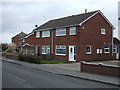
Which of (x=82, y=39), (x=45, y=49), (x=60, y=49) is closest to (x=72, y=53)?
(x=82, y=39)

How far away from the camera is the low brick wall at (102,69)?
13.3m

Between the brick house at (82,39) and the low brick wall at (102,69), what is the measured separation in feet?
32.2

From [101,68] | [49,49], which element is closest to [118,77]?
[101,68]

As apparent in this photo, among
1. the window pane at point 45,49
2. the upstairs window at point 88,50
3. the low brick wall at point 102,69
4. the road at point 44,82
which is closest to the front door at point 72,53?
the upstairs window at point 88,50

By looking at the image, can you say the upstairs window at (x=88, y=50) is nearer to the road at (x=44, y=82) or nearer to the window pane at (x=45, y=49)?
the window pane at (x=45, y=49)

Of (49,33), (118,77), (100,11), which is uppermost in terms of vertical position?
(100,11)

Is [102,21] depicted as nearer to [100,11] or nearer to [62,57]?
[100,11]

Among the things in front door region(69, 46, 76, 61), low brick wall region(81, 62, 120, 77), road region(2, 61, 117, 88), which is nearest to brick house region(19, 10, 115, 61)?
front door region(69, 46, 76, 61)

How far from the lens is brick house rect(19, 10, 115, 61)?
86.2 feet

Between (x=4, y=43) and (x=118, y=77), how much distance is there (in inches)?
2486

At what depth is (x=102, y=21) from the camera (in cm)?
2952

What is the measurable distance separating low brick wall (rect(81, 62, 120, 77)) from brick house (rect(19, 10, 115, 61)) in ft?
32.2

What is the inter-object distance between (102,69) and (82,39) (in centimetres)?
1210

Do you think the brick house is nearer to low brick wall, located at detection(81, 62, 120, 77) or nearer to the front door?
the front door
